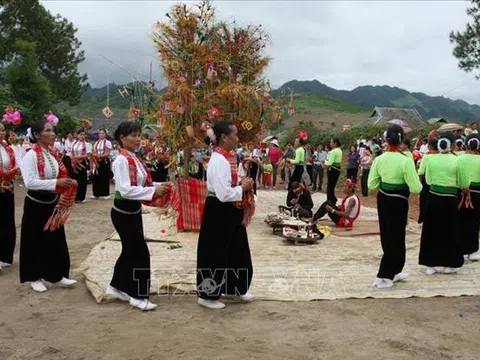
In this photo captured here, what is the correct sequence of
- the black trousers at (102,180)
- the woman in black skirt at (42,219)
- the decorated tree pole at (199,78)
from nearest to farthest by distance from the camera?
the woman in black skirt at (42,219) → the decorated tree pole at (199,78) → the black trousers at (102,180)

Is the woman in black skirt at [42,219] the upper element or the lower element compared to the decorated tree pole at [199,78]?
lower

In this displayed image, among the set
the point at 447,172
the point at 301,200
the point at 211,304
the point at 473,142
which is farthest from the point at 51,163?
the point at 301,200

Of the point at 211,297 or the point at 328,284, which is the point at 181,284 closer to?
the point at 211,297

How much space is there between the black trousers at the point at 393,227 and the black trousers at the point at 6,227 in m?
4.41

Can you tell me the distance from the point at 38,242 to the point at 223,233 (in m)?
2.05

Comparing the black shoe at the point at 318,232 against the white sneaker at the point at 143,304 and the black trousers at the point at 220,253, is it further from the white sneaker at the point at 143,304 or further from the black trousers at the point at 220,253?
the white sneaker at the point at 143,304

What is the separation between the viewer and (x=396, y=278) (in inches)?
229

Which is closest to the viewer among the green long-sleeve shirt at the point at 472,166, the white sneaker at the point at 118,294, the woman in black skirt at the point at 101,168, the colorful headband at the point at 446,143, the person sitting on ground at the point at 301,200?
the white sneaker at the point at 118,294

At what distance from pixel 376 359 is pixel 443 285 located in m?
2.39

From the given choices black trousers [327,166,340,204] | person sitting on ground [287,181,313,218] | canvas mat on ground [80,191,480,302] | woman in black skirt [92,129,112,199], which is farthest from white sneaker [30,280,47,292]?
woman in black skirt [92,129,112,199]

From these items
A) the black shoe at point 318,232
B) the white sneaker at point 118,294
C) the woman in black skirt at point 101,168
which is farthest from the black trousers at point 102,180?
the white sneaker at point 118,294

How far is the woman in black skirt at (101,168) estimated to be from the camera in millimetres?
13101

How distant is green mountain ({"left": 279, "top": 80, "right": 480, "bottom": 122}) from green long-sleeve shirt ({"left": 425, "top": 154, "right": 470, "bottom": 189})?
96147mm

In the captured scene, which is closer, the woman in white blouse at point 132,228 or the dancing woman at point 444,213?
the woman in white blouse at point 132,228
